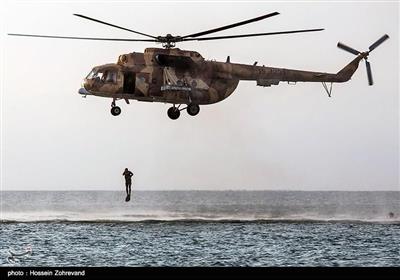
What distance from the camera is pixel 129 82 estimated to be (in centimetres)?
4641

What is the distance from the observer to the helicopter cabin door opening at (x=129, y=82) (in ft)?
152

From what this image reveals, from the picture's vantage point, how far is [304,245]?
→ 169 feet

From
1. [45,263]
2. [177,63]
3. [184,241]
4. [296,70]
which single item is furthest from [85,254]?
[296,70]

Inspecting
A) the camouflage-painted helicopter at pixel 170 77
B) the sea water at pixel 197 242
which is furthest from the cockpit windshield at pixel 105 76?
the sea water at pixel 197 242

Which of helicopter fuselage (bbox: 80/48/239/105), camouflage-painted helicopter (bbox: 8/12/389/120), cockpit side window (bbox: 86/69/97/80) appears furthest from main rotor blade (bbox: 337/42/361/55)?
cockpit side window (bbox: 86/69/97/80)

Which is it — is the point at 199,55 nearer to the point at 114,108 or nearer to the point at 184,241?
the point at 114,108

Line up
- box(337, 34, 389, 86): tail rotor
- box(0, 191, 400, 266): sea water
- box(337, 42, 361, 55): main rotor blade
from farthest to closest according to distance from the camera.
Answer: box(337, 42, 361, 55): main rotor blade, box(337, 34, 389, 86): tail rotor, box(0, 191, 400, 266): sea water

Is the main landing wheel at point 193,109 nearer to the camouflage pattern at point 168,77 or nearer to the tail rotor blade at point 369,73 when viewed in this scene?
the camouflage pattern at point 168,77

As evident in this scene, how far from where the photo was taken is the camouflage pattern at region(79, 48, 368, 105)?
4638 cm

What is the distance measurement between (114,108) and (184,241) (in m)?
10.4

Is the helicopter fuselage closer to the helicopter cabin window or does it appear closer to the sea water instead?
the helicopter cabin window

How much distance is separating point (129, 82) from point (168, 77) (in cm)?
203

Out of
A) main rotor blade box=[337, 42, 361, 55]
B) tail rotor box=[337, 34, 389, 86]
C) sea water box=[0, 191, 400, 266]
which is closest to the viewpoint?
sea water box=[0, 191, 400, 266]
